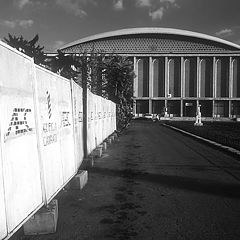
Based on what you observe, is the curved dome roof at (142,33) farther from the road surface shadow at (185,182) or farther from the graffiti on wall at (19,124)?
the graffiti on wall at (19,124)

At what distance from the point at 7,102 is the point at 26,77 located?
2.93 feet

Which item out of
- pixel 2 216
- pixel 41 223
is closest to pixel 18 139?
pixel 2 216

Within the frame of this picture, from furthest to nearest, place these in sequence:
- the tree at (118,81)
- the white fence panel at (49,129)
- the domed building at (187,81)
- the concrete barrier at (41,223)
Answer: the domed building at (187,81) < the tree at (118,81) < the white fence panel at (49,129) < the concrete barrier at (41,223)

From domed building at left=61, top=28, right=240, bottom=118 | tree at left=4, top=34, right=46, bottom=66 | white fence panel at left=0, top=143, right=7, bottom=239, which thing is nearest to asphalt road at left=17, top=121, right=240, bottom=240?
white fence panel at left=0, top=143, right=7, bottom=239

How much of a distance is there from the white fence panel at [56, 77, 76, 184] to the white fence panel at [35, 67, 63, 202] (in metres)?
0.33

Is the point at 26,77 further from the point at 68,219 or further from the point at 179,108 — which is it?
the point at 179,108

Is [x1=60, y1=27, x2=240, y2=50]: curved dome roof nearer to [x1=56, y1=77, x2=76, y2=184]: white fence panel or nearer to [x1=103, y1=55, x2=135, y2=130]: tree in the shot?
[x1=103, y1=55, x2=135, y2=130]: tree

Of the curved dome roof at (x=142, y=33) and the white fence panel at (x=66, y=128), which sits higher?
the curved dome roof at (x=142, y=33)

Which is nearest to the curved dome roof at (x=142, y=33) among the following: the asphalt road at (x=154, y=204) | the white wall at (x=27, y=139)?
the asphalt road at (x=154, y=204)

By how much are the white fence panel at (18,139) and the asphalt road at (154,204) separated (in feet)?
2.37

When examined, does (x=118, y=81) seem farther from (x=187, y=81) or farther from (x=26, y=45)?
(x=187, y=81)

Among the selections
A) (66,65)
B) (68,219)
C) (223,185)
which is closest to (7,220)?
(68,219)

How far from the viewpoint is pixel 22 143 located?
470 centimetres

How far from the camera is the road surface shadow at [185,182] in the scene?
8164 mm
